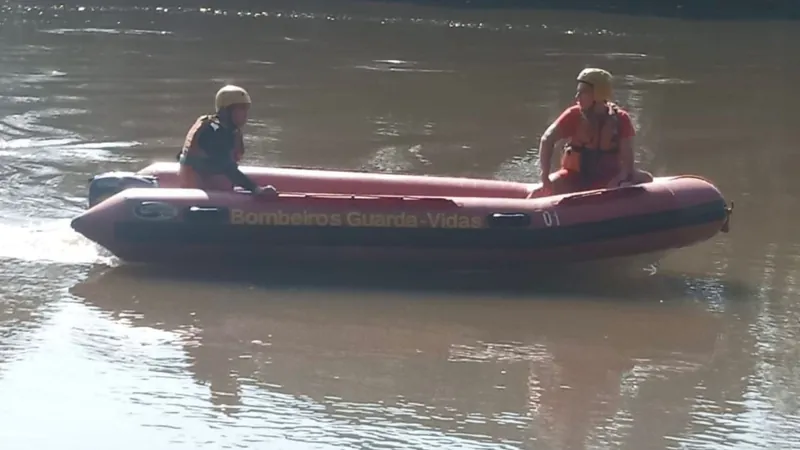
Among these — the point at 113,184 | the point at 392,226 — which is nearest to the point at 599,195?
the point at 392,226

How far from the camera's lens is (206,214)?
23.6 feet

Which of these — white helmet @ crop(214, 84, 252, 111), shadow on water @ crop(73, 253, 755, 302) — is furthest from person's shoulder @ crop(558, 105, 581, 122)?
white helmet @ crop(214, 84, 252, 111)

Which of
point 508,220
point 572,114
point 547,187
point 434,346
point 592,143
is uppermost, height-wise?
point 572,114

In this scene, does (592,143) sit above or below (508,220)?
above

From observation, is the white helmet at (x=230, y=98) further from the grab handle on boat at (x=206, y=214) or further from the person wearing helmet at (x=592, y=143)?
the person wearing helmet at (x=592, y=143)

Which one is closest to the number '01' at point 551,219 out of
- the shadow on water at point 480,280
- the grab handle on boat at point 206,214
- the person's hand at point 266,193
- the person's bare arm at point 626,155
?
the shadow on water at point 480,280

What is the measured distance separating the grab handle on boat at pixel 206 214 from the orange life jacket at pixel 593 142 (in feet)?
6.66

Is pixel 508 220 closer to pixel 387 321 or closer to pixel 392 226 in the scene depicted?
pixel 392 226

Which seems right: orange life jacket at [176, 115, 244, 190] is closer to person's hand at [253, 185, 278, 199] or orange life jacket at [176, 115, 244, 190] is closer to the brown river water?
person's hand at [253, 185, 278, 199]

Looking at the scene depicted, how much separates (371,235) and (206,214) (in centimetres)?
90

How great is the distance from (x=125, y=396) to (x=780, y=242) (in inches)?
174

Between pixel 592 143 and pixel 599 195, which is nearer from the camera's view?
pixel 599 195

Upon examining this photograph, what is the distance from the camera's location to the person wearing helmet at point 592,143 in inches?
292

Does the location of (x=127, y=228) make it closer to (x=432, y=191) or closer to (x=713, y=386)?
(x=432, y=191)
